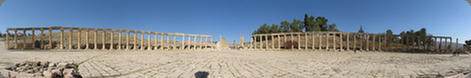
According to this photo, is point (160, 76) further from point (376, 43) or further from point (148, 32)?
point (376, 43)

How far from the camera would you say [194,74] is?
4141 mm

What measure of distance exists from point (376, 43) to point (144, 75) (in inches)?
650

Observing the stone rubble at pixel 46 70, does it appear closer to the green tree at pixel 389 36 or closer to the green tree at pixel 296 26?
the green tree at pixel 389 36

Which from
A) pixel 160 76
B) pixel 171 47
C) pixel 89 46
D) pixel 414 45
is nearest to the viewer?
pixel 160 76

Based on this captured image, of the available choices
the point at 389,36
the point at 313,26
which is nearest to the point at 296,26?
the point at 313,26

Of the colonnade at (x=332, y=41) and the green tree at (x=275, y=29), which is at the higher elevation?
the green tree at (x=275, y=29)

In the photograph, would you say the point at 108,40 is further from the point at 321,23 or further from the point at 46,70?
the point at 321,23

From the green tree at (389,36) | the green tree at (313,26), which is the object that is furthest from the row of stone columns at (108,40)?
the green tree at (389,36)

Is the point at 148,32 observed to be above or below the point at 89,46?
above

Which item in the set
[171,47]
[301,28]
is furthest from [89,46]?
[301,28]

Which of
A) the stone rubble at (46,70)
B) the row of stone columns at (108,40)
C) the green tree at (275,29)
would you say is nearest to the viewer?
the stone rubble at (46,70)

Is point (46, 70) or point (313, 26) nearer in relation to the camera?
point (46, 70)

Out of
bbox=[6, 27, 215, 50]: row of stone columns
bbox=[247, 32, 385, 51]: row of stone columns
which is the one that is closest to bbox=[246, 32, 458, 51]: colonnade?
bbox=[247, 32, 385, 51]: row of stone columns

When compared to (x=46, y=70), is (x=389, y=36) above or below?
above
